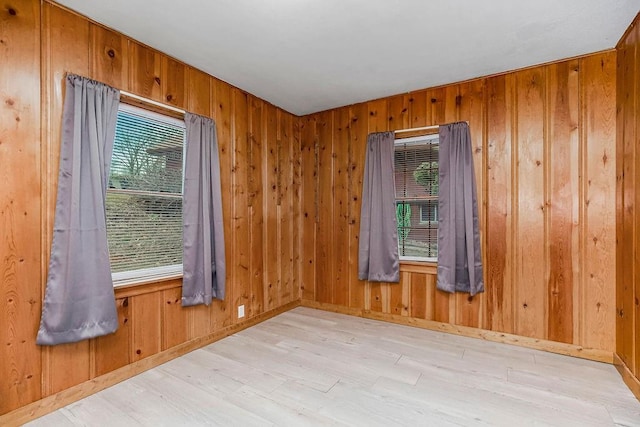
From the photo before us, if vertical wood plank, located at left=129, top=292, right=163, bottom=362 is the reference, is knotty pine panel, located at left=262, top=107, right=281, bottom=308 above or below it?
above

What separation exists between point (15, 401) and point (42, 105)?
176 cm

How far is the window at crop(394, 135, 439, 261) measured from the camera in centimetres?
329

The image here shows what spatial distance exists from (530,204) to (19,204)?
3815 mm

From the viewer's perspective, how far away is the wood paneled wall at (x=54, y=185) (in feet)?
5.75

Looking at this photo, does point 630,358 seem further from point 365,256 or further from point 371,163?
point 371,163

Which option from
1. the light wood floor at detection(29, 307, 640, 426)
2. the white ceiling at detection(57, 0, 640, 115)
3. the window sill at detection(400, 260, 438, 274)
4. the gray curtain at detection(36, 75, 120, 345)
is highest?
the white ceiling at detection(57, 0, 640, 115)

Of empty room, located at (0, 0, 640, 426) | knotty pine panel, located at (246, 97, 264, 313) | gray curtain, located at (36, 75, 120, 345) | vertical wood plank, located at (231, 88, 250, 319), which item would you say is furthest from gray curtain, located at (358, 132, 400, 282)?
gray curtain, located at (36, 75, 120, 345)

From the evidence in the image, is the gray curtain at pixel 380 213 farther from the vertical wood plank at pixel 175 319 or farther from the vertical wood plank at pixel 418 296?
the vertical wood plank at pixel 175 319

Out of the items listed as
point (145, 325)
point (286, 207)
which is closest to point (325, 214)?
point (286, 207)

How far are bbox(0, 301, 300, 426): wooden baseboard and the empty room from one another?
14 millimetres

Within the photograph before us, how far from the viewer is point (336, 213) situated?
3850 millimetres

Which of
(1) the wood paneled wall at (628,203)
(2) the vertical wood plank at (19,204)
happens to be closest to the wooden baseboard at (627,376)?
(1) the wood paneled wall at (628,203)

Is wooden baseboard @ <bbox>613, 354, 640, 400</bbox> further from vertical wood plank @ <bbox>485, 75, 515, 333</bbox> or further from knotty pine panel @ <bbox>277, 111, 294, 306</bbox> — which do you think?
knotty pine panel @ <bbox>277, 111, 294, 306</bbox>

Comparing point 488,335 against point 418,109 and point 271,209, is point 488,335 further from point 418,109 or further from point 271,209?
point 271,209
